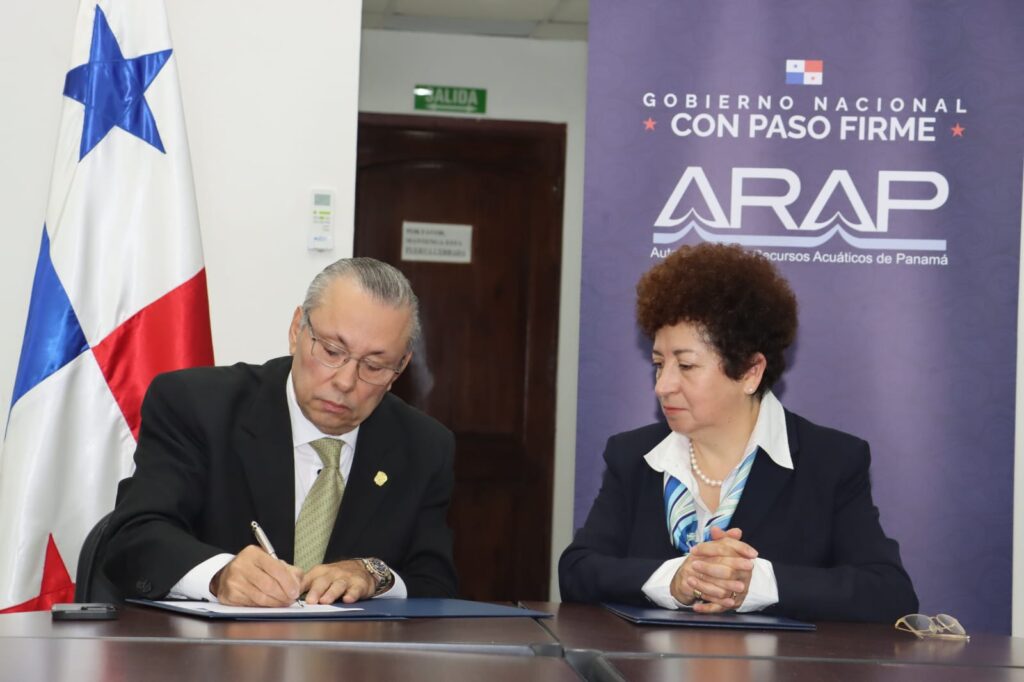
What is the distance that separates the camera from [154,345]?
349 cm

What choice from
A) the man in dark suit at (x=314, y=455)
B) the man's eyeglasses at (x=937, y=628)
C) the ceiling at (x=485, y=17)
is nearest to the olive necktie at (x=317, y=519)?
the man in dark suit at (x=314, y=455)

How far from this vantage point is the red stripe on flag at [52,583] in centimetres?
332

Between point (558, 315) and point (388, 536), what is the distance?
13.7ft

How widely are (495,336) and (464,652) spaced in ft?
16.5

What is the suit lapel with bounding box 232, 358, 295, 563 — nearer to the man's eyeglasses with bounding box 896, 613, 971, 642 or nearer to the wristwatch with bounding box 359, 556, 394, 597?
the wristwatch with bounding box 359, 556, 394, 597

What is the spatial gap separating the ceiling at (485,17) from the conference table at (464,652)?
4.40 meters

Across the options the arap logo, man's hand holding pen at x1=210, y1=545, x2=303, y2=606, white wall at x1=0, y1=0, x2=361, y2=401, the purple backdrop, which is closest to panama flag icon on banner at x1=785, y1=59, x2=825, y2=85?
the purple backdrop

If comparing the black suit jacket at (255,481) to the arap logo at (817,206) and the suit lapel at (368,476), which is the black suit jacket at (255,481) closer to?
the suit lapel at (368,476)

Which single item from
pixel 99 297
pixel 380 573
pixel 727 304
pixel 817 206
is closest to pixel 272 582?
pixel 380 573

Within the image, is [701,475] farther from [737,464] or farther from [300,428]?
[300,428]

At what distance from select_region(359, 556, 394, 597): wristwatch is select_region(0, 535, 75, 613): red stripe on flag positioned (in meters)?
1.42

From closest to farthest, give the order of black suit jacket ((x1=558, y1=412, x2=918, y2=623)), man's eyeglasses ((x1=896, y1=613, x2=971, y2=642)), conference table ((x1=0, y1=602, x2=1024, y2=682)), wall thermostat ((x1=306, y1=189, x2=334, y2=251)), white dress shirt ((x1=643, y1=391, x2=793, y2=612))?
conference table ((x1=0, y1=602, x2=1024, y2=682)) → man's eyeglasses ((x1=896, y1=613, x2=971, y2=642)) → black suit jacket ((x1=558, y1=412, x2=918, y2=623)) → white dress shirt ((x1=643, y1=391, x2=793, y2=612)) → wall thermostat ((x1=306, y1=189, x2=334, y2=251))

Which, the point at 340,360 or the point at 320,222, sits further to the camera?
the point at 320,222

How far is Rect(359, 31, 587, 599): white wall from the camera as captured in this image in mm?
6445
